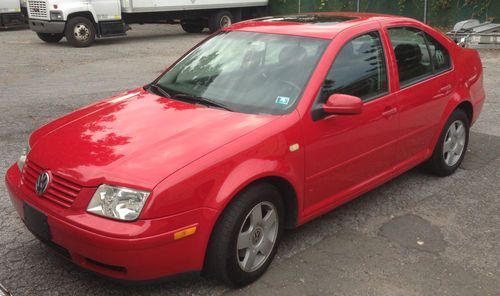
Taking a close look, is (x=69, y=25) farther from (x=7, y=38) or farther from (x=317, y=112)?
(x=317, y=112)

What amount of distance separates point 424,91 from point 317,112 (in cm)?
142

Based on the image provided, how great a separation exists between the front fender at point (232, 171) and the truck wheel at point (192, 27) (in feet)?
58.1

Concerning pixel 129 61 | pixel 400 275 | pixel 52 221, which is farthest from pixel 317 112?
pixel 129 61

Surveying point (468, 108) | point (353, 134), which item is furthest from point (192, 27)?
point (353, 134)

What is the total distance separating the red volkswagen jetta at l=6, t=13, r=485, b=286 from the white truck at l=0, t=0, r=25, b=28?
60.4ft

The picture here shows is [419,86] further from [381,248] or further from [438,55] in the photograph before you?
[381,248]

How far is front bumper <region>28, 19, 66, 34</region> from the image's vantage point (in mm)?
15258

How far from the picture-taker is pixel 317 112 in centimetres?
342

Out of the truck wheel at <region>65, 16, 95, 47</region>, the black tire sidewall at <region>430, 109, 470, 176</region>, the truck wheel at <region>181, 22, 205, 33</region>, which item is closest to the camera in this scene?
the black tire sidewall at <region>430, 109, 470, 176</region>

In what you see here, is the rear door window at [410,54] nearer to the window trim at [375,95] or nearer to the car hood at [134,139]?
the window trim at [375,95]

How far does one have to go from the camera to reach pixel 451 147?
4996 mm

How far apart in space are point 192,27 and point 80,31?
5.84 metres

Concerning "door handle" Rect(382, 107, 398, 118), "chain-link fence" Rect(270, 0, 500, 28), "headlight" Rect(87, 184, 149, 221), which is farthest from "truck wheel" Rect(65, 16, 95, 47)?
"headlight" Rect(87, 184, 149, 221)

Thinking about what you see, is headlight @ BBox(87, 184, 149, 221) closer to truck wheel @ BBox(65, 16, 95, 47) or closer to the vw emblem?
the vw emblem
